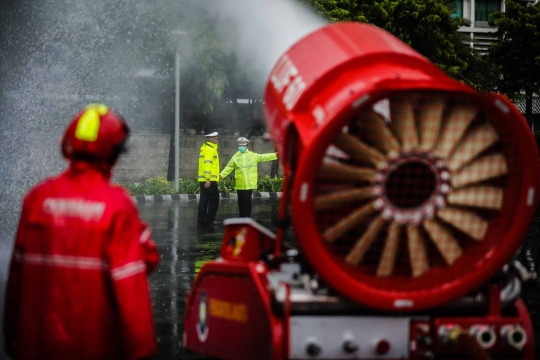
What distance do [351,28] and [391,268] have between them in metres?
1.49

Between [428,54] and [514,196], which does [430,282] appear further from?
[428,54]

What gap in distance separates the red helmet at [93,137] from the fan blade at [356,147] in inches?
50.6

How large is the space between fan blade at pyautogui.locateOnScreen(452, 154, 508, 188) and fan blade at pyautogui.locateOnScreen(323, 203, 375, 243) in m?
0.45

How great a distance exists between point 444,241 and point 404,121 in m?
0.64

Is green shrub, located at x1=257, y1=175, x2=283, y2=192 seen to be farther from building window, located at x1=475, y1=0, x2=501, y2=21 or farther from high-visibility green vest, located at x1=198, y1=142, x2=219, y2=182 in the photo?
building window, located at x1=475, y1=0, x2=501, y2=21

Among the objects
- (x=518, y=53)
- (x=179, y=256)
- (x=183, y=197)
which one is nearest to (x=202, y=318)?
(x=179, y=256)

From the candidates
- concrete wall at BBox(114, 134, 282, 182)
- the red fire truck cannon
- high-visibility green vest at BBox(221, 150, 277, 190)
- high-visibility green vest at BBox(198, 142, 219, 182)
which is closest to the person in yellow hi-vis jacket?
high-visibility green vest at BBox(221, 150, 277, 190)

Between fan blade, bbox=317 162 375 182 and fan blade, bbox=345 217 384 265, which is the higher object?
fan blade, bbox=317 162 375 182

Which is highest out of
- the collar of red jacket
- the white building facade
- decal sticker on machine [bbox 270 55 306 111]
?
the white building facade

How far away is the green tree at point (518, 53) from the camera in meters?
Answer: 41.4

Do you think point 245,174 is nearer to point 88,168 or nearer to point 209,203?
point 209,203

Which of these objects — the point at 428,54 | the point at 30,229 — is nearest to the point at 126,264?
the point at 30,229

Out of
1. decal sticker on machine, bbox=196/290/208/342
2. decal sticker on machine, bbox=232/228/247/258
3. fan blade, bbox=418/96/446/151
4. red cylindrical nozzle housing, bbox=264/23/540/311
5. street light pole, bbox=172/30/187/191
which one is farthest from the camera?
street light pole, bbox=172/30/187/191

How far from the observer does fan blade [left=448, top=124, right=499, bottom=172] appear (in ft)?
16.2
